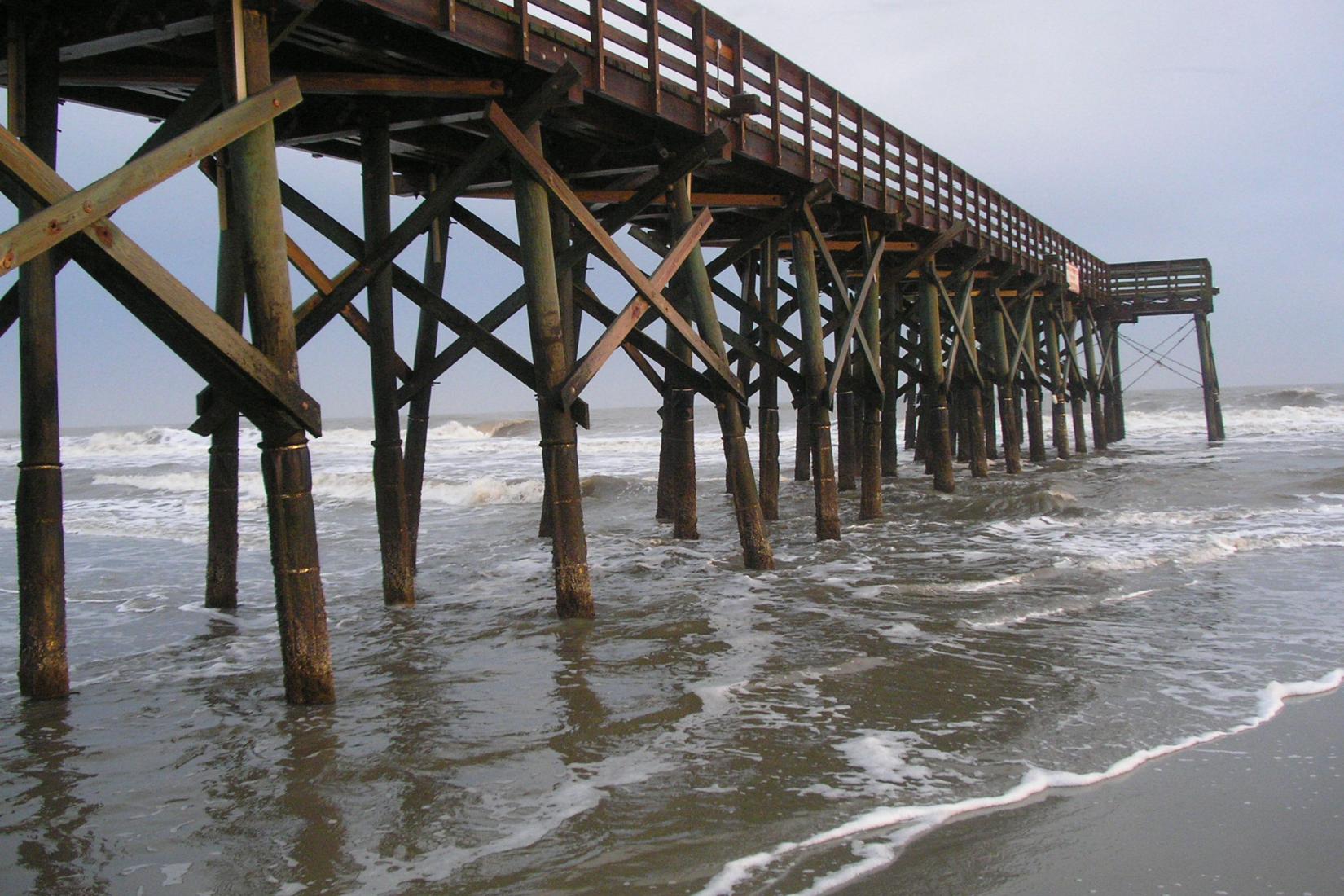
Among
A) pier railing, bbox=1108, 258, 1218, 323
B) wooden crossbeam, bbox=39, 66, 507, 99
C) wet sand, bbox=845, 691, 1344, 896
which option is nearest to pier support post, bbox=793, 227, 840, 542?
wooden crossbeam, bbox=39, 66, 507, 99

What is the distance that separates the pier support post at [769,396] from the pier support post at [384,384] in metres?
4.09

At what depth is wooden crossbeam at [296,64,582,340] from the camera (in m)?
6.02

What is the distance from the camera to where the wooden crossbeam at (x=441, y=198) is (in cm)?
602

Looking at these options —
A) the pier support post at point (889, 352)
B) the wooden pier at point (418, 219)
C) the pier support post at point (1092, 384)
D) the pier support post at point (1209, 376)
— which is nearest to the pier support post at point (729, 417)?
the wooden pier at point (418, 219)

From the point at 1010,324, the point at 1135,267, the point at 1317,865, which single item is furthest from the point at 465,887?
the point at 1135,267

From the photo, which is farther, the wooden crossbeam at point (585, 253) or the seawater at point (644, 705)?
the wooden crossbeam at point (585, 253)

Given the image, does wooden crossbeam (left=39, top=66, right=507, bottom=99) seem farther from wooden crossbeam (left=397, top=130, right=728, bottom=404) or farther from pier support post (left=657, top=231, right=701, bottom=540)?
pier support post (left=657, top=231, right=701, bottom=540)

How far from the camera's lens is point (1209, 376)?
87.9 feet

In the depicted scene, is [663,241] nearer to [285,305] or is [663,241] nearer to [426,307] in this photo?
[426,307]

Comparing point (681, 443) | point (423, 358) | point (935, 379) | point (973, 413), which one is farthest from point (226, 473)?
point (973, 413)

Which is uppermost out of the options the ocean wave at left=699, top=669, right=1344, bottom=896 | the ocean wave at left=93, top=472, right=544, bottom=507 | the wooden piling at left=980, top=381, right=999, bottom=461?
the wooden piling at left=980, top=381, right=999, bottom=461

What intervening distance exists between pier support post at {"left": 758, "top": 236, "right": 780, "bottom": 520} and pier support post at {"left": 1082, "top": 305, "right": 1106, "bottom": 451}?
15.3m

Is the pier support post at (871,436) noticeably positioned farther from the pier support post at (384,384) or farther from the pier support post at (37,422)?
the pier support post at (37,422)

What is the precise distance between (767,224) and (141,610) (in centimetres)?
619
